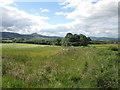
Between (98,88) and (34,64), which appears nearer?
(98,88)

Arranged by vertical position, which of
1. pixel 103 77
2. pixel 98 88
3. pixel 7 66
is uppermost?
pixel 7 66

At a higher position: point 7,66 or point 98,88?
point 7,66

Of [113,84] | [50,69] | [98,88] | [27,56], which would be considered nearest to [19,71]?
[50,69]

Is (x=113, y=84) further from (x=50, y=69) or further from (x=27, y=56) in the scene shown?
(x=27, y=56)

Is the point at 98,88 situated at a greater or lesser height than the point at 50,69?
lesser

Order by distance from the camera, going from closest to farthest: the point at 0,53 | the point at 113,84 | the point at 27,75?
the point at 113,84
the point at 27,75
the point at 0,53

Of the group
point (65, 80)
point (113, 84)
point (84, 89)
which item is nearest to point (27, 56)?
point (65, 80)

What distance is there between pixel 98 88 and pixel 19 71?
3.40m

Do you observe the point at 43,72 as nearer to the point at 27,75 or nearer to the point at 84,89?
the point at 27,75

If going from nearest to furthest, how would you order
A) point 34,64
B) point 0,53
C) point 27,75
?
1. point 27,75
2. point 34,64
3. point 0,53

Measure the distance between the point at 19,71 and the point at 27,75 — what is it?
1.80 feet

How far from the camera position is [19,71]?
4789mm

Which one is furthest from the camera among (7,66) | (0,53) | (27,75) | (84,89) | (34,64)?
(0,53)

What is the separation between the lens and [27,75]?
449cm
